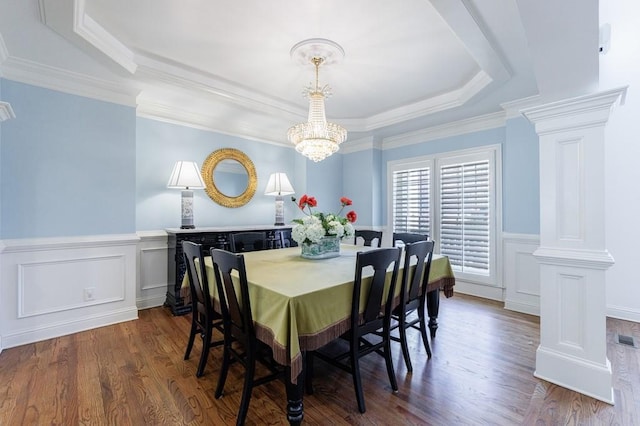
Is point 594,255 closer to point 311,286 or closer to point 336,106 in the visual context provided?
point 311,286

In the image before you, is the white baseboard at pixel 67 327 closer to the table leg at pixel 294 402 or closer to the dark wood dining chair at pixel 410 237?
the table leg at pixel 294 402

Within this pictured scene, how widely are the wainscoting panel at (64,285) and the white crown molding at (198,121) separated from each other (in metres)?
1.62

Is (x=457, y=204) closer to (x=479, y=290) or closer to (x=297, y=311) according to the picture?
(x=479, y=290)

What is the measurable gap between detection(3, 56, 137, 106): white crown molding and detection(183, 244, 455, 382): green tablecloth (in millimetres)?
2528

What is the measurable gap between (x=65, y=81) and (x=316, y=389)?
12.0 ft

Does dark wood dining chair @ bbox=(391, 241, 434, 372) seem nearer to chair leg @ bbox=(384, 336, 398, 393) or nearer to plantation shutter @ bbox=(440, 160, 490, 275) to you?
chair leg @ bbox=(384, 336, 398, 393)

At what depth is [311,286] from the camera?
1.72m

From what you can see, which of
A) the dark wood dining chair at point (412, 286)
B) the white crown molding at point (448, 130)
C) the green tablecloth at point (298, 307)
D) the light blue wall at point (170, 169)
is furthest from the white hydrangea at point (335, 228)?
the white crown molding at point (448, 130)

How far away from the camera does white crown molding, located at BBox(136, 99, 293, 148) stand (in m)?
3.73

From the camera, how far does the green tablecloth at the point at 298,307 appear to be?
150 centimetres

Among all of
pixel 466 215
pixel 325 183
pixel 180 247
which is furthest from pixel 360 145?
pixel 180 247

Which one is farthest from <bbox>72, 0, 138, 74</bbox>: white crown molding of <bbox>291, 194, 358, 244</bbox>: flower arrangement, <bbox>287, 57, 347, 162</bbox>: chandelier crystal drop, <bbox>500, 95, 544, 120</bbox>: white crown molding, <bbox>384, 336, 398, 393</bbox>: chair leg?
<bbox>500, 95, 544, 120</bbox>: white crown molding

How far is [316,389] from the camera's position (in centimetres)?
204

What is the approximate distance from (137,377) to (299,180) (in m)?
3.76
